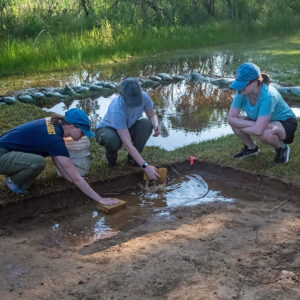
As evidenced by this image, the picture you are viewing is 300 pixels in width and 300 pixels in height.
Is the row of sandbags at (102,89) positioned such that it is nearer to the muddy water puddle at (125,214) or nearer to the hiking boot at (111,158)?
the hiking boot at (111,158)

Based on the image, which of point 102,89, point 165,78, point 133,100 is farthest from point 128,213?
point 165,78

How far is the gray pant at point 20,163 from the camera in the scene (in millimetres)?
4199

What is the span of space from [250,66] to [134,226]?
76.9 inches

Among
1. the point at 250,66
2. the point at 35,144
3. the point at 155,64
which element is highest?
the point at 250,66

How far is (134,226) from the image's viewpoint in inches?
161

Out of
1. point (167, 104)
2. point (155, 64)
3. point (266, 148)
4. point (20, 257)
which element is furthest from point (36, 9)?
point (20, 257)

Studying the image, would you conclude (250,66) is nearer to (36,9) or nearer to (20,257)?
(20,257)

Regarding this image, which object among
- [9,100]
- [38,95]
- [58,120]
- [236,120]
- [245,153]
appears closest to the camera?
[58,120]

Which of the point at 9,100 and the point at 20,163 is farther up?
the point at 20,163

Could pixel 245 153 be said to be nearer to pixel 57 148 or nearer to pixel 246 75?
pixel 246 75

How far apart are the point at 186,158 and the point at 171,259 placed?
215 centimetres

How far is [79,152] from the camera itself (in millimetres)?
4855

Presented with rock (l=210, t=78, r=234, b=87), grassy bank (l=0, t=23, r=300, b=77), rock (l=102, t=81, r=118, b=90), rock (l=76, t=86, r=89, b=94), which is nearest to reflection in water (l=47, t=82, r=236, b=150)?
rock (l=210, t=78, r=234, b=87)

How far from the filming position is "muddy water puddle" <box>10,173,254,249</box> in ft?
13.0
